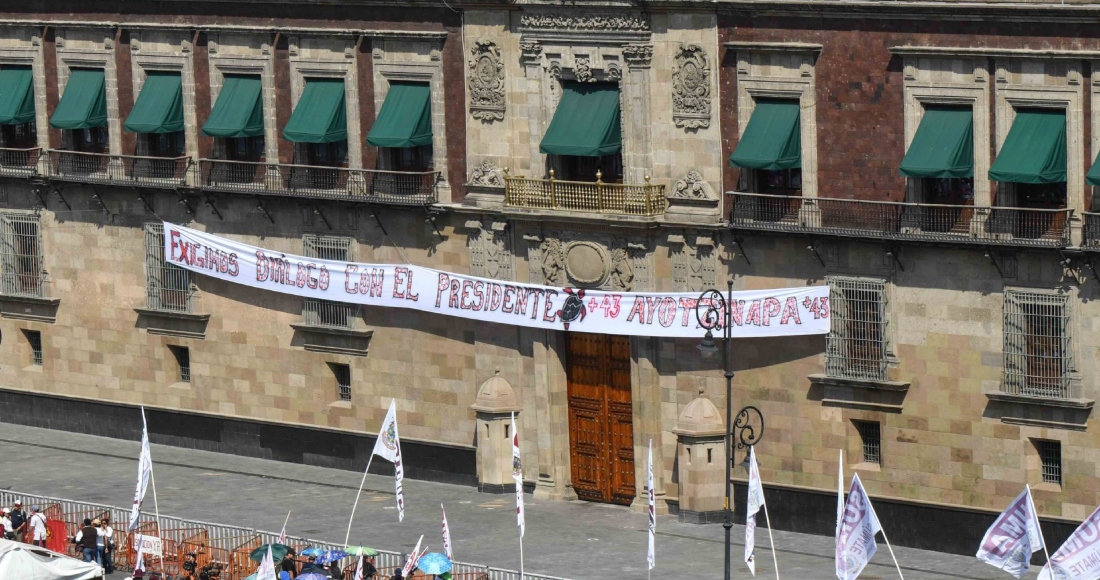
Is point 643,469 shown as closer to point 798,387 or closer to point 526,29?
point 798,387

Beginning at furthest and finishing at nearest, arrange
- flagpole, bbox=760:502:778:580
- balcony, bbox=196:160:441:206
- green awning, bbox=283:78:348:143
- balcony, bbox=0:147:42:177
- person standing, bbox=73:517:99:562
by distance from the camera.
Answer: balcony, bbox=0:147:42:177 < green awning, bbox=283:78:348:143 < balcony, bbox=196:160:441:206 < person standing, bbox=73:517:99:562 < flagpole, bbox=760:502:778:580

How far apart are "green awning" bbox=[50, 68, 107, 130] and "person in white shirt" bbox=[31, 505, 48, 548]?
16.3 m

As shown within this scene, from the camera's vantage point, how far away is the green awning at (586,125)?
6706cm

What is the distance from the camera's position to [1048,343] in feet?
200

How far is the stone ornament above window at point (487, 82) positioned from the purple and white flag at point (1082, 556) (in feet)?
73.1

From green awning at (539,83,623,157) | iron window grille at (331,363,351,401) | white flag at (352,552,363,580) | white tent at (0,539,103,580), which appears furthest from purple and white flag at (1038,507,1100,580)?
iron window grille at (331,363,351,401)

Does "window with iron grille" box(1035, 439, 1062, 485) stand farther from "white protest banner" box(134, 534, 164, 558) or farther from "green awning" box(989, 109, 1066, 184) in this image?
"white protest banner" box(134, 534, 164, 558)

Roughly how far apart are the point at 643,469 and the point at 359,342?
9507 mm

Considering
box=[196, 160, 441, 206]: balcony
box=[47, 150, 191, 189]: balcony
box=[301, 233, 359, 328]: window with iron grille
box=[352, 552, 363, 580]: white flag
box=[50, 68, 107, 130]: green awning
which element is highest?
box=[50, 68, 107, 130]: green awning

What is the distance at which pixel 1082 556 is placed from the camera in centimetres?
5225

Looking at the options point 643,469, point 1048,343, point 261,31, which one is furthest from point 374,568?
point 261,31

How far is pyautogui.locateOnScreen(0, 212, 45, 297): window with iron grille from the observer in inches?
3157

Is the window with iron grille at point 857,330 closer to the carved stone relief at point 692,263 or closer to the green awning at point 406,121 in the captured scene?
the carved stone relief at point 692,263

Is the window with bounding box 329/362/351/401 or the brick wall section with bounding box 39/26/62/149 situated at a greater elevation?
the brick wall section with bounding box 39/26/62/149
